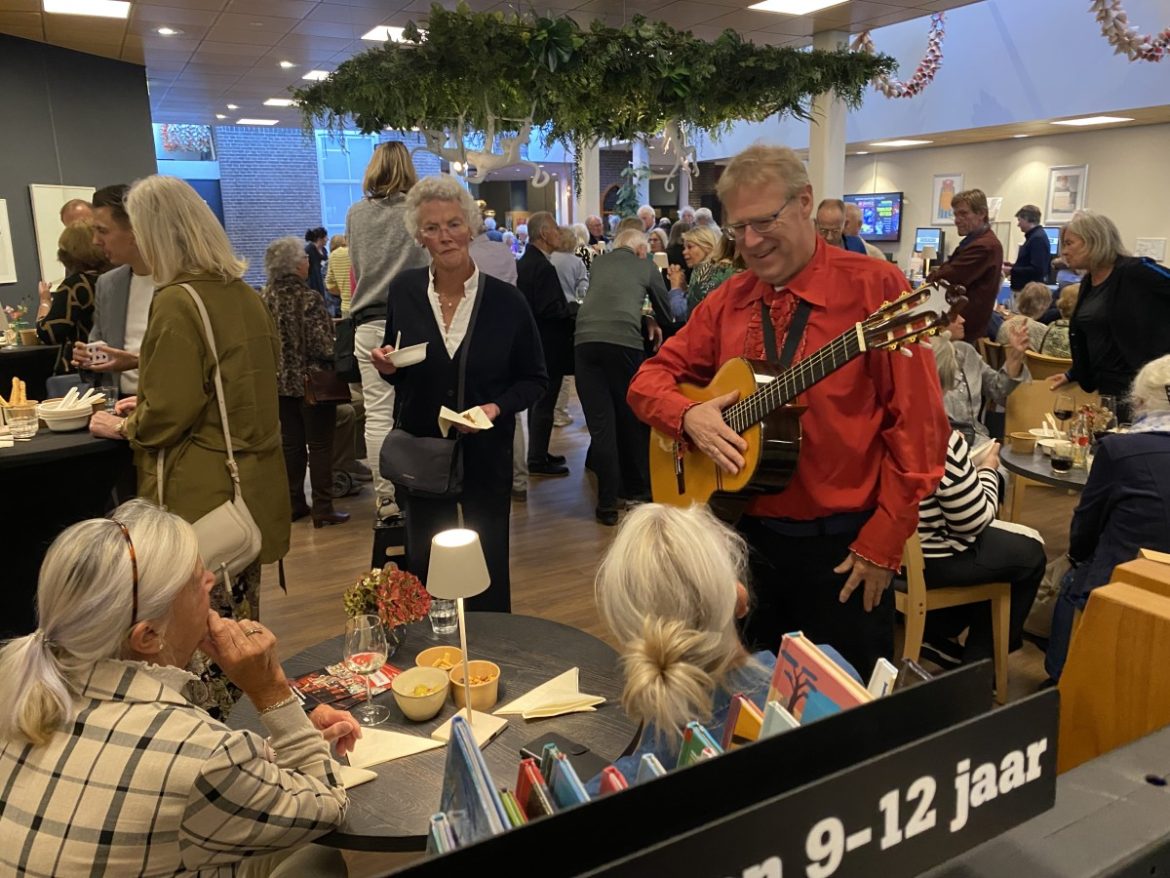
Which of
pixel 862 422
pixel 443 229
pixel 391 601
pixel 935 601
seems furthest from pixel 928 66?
pixel 391 601

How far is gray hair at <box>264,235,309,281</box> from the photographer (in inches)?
187

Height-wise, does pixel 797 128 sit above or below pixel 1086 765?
above

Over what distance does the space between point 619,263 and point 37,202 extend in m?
5.77

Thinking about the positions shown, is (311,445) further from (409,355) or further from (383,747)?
(383,747)

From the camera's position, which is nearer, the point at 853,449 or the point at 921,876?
the point at 921,876

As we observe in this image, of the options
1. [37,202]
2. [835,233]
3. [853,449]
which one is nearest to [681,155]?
[835,233]

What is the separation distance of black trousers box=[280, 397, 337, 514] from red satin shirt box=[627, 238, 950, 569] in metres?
3.61

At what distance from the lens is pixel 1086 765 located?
2.34 feet

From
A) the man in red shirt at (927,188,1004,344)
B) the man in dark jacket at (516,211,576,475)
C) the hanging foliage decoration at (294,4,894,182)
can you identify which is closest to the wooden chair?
the man in dark jacket at (516,211,576,475)

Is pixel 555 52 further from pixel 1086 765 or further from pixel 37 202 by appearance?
pixel 37 202

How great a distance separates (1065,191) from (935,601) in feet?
32.3

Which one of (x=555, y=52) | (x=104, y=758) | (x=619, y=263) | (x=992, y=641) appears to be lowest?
(x=992, y=641)

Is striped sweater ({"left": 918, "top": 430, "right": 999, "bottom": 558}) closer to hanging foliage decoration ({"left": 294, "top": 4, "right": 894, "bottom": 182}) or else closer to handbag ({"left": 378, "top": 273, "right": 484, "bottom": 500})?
handbag ({"left": 378, "top": 273, "right": 484, "bottom": 500})

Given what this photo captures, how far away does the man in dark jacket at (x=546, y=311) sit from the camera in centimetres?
552
